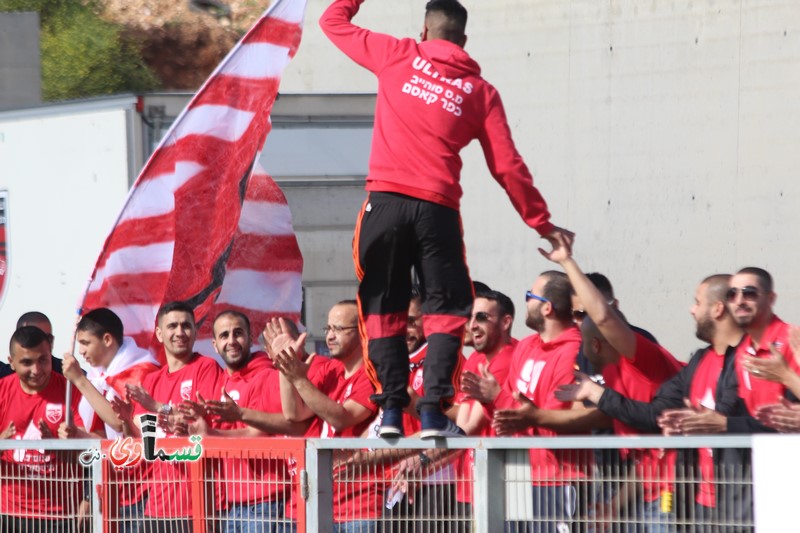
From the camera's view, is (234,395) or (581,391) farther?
(234,395)

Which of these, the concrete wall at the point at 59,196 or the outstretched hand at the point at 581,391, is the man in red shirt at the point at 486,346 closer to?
the outstretched hand at the point at 581,391

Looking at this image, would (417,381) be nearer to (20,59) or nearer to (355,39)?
(355,39)

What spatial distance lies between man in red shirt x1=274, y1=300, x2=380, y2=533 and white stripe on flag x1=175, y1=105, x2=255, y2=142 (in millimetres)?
1577

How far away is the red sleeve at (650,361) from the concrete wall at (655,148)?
2945 millimetres

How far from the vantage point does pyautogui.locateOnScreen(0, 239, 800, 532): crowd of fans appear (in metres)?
5.14

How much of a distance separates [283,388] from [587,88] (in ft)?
13.5

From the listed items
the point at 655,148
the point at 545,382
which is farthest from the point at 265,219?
the point at 545,382

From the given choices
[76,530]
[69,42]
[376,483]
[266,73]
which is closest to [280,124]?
[266,73]

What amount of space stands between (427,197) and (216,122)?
106 inches

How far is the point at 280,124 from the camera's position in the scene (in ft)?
31.2

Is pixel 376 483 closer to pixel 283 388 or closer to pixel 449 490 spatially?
pixel 449 490

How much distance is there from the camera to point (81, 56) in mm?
22484

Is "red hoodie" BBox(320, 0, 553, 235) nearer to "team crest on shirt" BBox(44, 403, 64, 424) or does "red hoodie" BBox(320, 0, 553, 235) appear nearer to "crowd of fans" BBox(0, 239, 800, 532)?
"crowd of fans" BBox(0, 239, 800, 532)

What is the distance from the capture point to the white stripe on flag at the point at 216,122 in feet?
26.3
